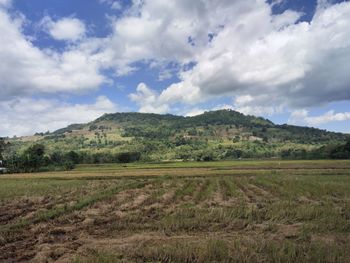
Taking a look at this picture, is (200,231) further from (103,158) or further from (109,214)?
(103,158)

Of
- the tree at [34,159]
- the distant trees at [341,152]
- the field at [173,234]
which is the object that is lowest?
the field at [173,234]

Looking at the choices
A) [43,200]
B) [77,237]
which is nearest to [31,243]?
[77,237]

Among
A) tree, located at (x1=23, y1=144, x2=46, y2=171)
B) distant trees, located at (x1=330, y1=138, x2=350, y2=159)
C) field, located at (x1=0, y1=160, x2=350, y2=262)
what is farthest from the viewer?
distant trees, located at (x1=330, y1=138, x2=350, y2=159)

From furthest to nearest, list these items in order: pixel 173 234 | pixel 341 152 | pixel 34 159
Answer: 1. pixel 341 152
2. pixel 34 159
3. pixel 173 234

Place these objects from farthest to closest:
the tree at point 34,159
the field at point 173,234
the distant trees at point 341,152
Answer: the distant trees at point 341,152, the tree at point 34,159, the field at point 173,234

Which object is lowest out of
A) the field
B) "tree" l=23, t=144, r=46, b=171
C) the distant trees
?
the field

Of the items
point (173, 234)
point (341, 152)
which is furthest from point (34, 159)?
point (173, 234)

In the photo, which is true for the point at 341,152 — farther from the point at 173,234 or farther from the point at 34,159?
the point at 173,234

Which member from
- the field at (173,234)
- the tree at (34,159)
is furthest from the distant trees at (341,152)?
the field at (173,234)

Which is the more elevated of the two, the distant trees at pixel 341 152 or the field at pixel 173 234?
the distant trees at pixel 341 152

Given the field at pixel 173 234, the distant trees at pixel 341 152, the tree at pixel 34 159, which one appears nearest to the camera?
the field at pixel 173 234

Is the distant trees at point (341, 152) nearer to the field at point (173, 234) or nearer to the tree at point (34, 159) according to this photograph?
the tree at point (34, 159)

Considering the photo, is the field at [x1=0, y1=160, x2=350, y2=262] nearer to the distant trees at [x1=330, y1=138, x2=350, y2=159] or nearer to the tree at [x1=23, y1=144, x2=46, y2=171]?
the tree at [x1=23, y1=144, x2=46, y2=171]

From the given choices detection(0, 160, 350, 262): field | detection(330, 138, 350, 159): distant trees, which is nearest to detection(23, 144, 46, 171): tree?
detection(0, 160, 350, 262): field
